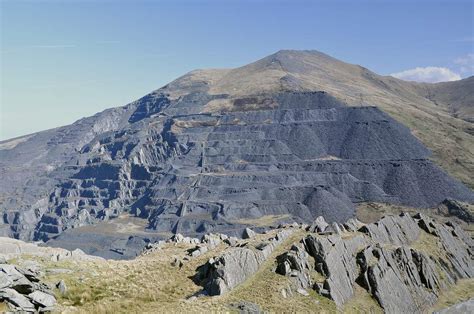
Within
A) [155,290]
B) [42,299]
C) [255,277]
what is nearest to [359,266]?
[255,277]

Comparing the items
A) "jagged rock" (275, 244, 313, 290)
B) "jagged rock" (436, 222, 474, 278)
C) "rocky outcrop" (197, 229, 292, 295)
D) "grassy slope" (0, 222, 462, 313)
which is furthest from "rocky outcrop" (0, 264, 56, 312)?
"jagged rock" (436, 222, 474, 278)

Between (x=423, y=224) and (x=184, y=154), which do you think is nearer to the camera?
(x=423, y=224)

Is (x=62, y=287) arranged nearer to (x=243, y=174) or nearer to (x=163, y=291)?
(x=163, y=291)

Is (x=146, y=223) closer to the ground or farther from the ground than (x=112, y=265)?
closer to the ground

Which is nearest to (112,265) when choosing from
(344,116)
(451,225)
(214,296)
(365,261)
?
(214,296)

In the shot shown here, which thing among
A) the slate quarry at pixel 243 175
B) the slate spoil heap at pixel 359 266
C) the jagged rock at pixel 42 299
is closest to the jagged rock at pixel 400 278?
the slate spoil heap at pixel 359 266

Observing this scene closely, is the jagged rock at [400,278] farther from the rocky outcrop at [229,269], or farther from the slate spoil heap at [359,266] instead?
the rocky outcrop at [229,269]

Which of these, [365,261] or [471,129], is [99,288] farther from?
[471,129]

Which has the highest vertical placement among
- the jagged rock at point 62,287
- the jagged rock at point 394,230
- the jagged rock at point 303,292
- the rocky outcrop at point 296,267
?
the jagged rock at point 62,287
